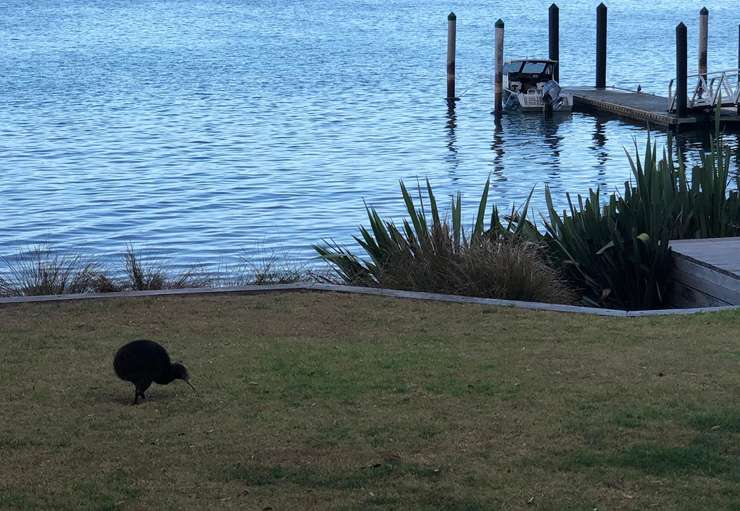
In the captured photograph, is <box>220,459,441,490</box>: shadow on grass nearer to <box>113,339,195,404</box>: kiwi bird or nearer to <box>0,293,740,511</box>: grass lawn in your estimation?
<box>0,293,740,511</box>: grass lawn

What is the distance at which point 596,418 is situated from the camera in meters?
6.79

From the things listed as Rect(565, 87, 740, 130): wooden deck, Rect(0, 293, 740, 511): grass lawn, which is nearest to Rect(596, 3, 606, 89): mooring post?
Rect(565, 87, 740, 130): wooden deck

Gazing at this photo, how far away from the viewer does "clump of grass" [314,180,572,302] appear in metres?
10.9

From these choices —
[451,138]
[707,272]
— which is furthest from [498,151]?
[707,272]

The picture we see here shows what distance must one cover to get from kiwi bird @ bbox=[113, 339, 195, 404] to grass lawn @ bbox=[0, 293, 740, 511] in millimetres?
158

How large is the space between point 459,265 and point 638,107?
2612 cm

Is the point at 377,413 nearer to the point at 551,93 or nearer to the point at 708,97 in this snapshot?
the point at 708,97

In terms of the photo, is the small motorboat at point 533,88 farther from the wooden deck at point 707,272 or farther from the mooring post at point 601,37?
the wooden deck at point 707,272

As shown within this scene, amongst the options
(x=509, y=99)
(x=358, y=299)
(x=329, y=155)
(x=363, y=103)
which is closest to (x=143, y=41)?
(x=363, y=103)

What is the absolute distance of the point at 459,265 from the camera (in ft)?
36.6

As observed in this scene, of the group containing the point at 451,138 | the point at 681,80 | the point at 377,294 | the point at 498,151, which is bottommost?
the point at 498,151

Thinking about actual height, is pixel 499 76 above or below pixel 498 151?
above

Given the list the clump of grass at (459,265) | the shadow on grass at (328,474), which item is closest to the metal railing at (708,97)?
the clump of grass at (459,265)

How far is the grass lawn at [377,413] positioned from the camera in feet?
19.1
